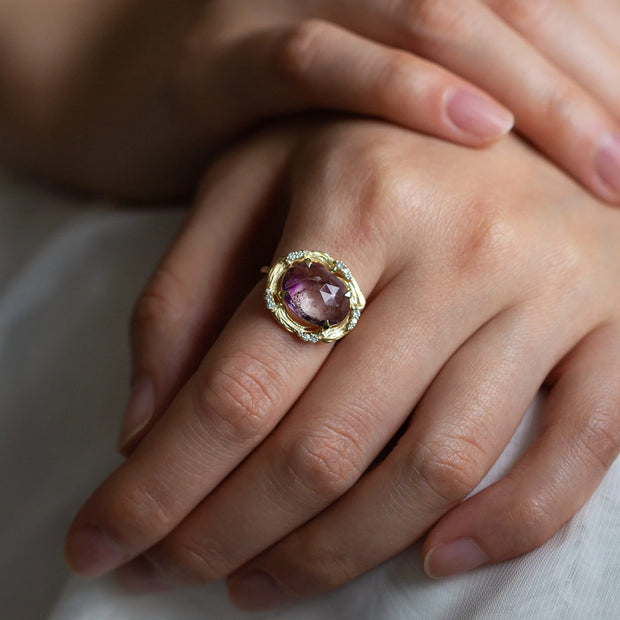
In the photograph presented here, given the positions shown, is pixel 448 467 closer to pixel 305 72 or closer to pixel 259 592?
pixel 259 592

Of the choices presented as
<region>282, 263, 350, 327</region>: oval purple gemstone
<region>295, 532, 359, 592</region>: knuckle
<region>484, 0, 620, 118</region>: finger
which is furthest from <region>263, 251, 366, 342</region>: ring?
<region>484, 0, 620, 118</region>: finger

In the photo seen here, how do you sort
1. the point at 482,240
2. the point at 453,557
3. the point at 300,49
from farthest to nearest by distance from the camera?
the point at 300,49 → the point at 482,240 → the point at 453,557

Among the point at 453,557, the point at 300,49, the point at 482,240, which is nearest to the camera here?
the point at 453,557

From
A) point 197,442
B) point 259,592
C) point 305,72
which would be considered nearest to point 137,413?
point 197,442

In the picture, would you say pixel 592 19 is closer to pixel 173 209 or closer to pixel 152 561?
pixel 173 209

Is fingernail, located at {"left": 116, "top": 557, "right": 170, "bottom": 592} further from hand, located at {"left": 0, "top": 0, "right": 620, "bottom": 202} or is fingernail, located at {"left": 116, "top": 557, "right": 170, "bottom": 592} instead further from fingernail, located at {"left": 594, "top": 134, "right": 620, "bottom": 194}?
fingernail, located at {"left": 594, "top": 134, "right": 620, "bottom": 194}
